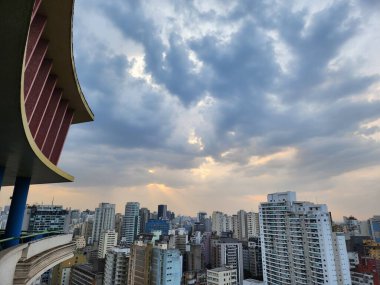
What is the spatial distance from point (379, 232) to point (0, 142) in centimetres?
15772

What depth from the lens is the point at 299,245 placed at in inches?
1946

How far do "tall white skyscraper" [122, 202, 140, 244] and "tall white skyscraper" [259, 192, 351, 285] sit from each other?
289ft

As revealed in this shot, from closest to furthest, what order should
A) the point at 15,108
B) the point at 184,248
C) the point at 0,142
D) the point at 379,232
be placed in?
the point at 15,108 → the point at 0,142 → the point at 184,248 → the point at 379,232

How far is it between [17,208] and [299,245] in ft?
160

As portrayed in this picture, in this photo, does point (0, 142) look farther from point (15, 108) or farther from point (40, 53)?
point (40, 53)

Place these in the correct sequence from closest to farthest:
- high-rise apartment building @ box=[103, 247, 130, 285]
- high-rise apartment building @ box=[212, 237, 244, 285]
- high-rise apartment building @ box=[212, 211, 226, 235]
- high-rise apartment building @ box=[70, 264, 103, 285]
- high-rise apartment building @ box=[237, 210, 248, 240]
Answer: high-rise apartment building @ box=[103, 247, 130, 285], high-rise apartment building @ box=[70, 264, 103, 285], high-rise apartment building @ box=[212, 237, 244, 285], high-rise apartment building @ box=[237, 210, 248, 240], high-rise apartment building @ box=[212, 211, 226, 235]

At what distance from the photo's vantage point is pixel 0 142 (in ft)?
30.0

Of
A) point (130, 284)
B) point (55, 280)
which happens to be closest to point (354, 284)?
point (130, 284)

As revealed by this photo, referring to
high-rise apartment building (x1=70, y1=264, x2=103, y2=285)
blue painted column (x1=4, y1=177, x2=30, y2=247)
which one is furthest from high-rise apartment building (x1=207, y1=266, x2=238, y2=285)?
blue painted column (x1=4, y1=177, x2=30, y2=247)

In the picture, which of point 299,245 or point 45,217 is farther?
point 45,217

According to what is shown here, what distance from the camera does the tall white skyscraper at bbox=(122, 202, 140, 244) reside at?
5103 inches

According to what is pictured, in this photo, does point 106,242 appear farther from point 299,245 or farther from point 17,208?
point 17,208

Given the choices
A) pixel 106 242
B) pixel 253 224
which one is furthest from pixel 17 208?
pixel 253 224

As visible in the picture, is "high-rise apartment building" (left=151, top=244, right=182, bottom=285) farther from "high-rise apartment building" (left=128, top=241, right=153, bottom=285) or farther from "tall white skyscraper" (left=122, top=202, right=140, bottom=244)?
"tall white skyscraper" (left=122, top=202, right=140, bottom=244)
